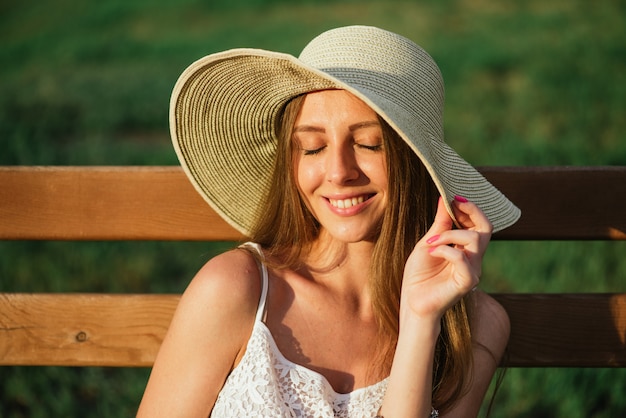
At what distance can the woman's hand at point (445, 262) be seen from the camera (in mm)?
2402

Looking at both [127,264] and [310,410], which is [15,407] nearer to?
[127,264]

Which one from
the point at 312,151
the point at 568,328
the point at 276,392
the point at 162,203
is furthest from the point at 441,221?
the point at 162,203

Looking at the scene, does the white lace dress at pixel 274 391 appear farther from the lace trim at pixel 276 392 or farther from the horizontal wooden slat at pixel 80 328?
the horizontal wooden slat at pixel 80 328

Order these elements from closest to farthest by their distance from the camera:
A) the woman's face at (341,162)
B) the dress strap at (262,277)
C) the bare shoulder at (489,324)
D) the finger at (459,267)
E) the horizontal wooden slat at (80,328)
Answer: the finger at (459,267) → the woman's face at (341,162) → the dress strap at (262,277) → the bare shoulder at (489,324) → the horizontal wooden slat at (80,328)

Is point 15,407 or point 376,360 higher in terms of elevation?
point 376,360

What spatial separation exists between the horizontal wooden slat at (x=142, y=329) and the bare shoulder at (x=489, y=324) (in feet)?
0.45

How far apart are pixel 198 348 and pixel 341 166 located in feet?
2.10

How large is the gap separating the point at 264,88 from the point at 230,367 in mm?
818

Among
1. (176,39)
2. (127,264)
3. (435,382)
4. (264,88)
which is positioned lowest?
(176,39)

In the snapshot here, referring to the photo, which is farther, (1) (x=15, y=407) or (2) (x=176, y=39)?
(2) (x=176, y=39)

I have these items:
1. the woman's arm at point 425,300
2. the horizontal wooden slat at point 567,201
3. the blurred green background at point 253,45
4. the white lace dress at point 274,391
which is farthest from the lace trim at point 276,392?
the blurred green background at point 253,45

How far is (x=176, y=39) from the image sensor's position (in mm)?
11438

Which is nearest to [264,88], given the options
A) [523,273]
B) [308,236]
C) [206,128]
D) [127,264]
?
[206,128]

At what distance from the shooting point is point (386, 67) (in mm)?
2498
